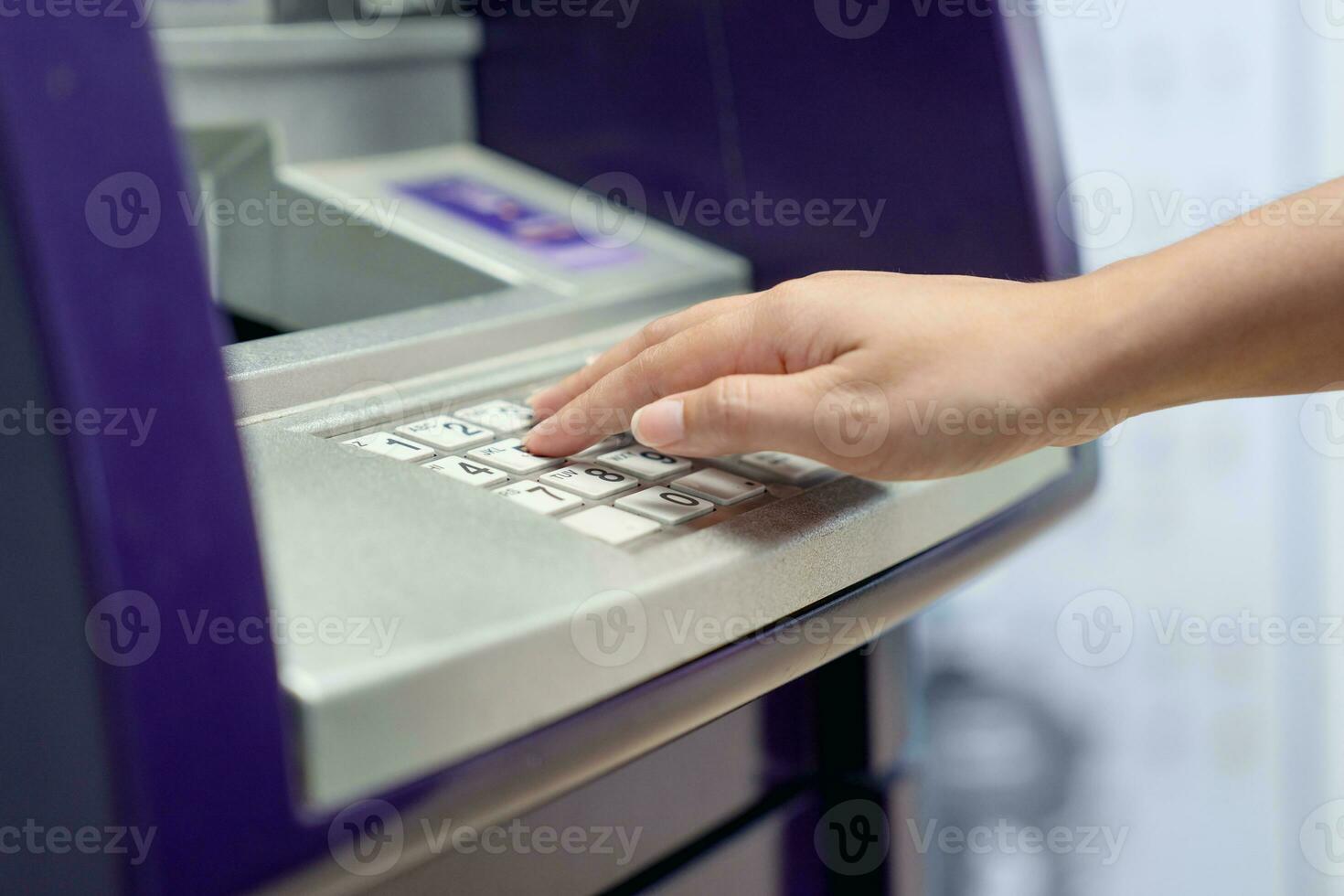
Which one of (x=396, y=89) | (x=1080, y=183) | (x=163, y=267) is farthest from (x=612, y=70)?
(x=1080, y=183)

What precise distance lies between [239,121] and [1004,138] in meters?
0.54

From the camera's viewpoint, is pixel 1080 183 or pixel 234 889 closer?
pixel 234 889

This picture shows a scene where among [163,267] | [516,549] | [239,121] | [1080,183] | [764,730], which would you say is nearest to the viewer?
[163,267]

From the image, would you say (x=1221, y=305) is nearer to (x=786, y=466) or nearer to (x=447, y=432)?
(x=786, y=466)

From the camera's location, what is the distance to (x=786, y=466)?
0.65 meters

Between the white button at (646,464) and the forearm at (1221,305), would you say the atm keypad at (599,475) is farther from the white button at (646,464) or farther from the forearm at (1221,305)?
the forearm at (1221,305)

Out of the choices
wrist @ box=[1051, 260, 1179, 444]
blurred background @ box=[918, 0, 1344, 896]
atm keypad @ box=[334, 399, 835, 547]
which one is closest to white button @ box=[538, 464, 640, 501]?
atm keypad @ box=[334, 399, 835, 547]

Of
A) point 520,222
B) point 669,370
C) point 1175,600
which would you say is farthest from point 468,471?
point 1175,600

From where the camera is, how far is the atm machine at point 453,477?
0.38m

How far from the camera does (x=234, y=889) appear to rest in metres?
0.40

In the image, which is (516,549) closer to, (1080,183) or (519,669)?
(519,669)

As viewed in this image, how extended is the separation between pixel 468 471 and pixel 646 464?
0.10 m

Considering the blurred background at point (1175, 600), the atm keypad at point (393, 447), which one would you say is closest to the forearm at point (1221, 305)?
the atm keypad at point (393, 447)

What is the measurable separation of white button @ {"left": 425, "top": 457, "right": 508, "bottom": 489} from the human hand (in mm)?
40
